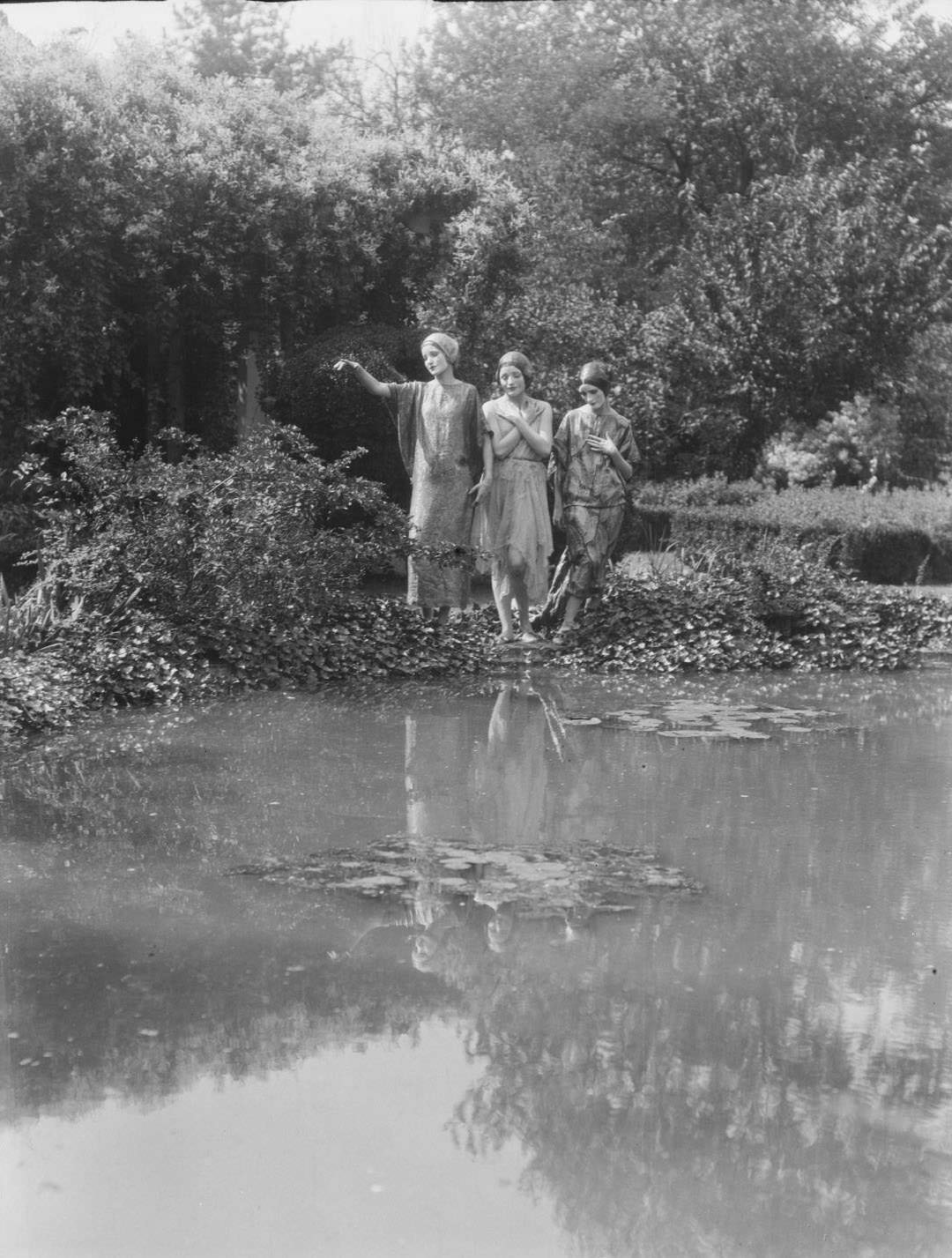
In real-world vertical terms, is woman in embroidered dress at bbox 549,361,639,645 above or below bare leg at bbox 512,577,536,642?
above

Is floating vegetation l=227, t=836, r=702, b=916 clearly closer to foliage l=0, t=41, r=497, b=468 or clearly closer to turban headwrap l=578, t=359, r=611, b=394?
turban headwrap l=578, t=359, r=611, b=394

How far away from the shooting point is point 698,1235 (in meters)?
3.30

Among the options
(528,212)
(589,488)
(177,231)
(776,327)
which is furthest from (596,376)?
(776,327)

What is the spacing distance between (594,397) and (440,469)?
1233 millimetres

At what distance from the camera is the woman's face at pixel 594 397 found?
37.0ft

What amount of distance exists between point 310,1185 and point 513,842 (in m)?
2.81

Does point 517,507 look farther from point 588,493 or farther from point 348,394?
point 348,394

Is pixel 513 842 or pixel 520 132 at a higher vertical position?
pixel 520 132

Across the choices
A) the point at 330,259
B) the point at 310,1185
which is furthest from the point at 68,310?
the point at 310,1185

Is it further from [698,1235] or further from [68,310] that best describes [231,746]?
[68,310]

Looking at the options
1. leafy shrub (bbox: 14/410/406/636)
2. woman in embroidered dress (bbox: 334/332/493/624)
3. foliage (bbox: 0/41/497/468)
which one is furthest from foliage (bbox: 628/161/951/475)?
leafy shrub (bbox: 14/410/406/636)

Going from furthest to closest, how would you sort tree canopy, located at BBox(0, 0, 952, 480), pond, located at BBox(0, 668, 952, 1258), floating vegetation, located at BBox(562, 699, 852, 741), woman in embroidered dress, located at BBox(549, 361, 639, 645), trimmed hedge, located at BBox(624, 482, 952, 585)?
trimmed hedge, located at BBox(624, 482, 952, 585) < tree canopy, located at BBox(0, 0, 952, 480) < woman in embroidered dress, located at BBox(549, 361, 639, 645) < floating vegetation, located at BBox(562, 699, 852, 741) < pond, located at BBox(0, 668, 952, 1258)

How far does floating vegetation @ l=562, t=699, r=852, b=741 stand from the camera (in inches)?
338

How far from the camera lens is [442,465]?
11.2 meters
